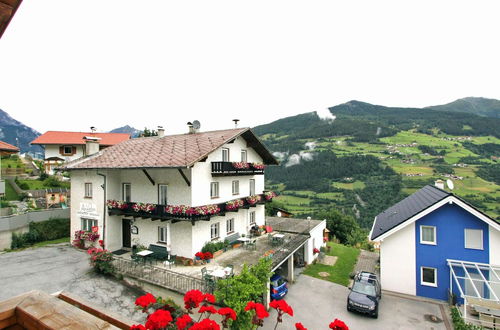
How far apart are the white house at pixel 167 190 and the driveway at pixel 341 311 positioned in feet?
24.3

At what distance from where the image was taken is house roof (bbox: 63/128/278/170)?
18.4 metres

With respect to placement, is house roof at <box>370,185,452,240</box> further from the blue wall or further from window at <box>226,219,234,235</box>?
window at <box>226,219,234,235</box>

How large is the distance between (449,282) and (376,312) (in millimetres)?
6508

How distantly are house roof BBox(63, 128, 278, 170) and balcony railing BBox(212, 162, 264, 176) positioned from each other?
174 cm

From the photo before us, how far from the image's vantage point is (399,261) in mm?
19906

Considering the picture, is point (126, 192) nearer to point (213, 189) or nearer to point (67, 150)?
point (213, 189)

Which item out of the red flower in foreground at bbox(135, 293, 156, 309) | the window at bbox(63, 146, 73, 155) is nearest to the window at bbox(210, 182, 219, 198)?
the red flower in foreground at bbox(135, 293, 156, 309)

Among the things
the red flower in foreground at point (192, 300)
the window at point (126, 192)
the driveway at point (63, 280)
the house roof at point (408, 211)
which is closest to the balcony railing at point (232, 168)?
the window at point (126, 192)

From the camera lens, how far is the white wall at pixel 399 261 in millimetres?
19578

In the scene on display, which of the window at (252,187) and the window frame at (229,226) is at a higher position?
the window at (252,187)

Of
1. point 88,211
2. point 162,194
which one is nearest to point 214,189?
point 162,194

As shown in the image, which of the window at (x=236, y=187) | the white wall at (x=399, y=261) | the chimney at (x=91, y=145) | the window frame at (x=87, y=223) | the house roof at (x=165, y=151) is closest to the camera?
the house roof at (x=165, y=151)

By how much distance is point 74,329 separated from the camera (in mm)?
1598

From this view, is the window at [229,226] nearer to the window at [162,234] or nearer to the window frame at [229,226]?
the window frame at [229,226]
